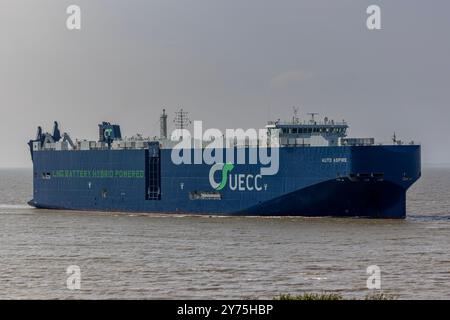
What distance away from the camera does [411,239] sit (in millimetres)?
45062

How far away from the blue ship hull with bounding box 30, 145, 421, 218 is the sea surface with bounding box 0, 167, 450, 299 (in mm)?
1471

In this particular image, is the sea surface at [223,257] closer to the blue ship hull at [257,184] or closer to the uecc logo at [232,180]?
the blue ship hull at [257,184]

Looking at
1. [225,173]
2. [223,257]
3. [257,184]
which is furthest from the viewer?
[225,173]

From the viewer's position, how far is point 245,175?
2376 inches

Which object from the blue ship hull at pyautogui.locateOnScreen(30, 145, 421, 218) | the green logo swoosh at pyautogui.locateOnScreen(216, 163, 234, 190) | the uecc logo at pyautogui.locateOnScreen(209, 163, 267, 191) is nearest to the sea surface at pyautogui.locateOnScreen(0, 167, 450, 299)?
the blue ship hull at pyautogui.locateOnScreen(30, 145, 421, 218)

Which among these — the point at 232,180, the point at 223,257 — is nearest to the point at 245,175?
the point at 232,180

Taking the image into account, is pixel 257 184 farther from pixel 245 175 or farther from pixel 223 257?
pixel 223 257

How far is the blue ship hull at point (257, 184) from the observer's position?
2172 inches

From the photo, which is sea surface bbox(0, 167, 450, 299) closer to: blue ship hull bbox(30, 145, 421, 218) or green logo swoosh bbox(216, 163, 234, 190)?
blue ship hull bbox(30, 145, 421, 218)

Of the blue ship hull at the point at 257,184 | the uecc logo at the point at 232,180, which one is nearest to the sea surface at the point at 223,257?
the blue ship hull at the point at 257,184

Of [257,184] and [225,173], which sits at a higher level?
[225,173]

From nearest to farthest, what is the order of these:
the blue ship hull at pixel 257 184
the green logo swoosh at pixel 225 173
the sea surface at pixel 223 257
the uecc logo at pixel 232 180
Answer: the sea surface at pixel 223 257, the blue ship hull at pixel 257 184, the uecc logo at pixel 232 180, the green logo swoosh at pixel 225 173

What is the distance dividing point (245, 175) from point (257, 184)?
51.5 inches

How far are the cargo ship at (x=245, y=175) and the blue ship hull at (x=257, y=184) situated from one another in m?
0.06
